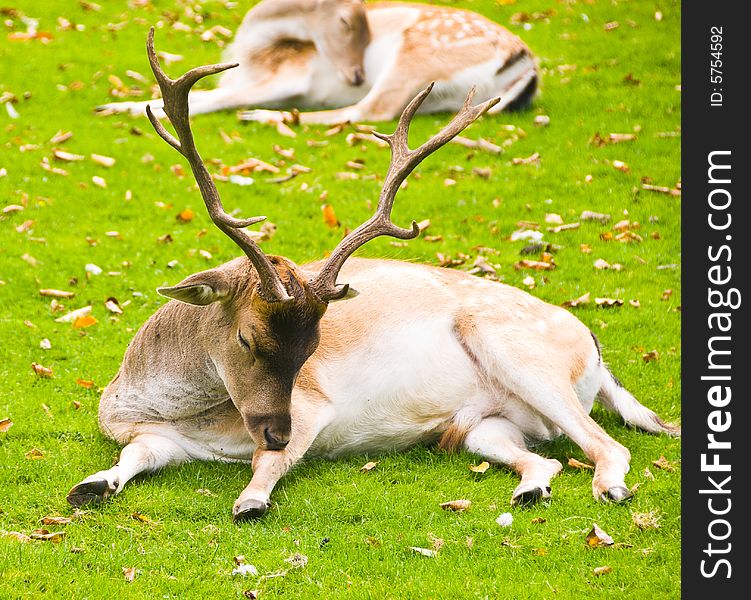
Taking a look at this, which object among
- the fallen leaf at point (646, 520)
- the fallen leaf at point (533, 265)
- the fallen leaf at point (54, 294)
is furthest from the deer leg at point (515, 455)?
the fallen leaf at point (54, 294)

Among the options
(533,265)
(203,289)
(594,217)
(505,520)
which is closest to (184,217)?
(533,265)

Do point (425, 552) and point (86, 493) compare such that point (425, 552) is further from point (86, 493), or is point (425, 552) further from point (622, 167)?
point (622, 167)

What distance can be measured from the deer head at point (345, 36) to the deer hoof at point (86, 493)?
789 centimetres

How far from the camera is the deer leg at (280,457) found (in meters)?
5.31

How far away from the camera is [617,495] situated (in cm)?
542

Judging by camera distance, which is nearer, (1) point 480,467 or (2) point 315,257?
(1) point 480,467

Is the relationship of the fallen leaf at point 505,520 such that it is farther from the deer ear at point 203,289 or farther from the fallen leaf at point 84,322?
the fallen leaf at point 84,322

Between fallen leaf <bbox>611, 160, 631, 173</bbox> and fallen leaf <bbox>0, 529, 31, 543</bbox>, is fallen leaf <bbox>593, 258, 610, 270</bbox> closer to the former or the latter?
fallen leaf <bbox>611, 160, 631, 173</bbox>

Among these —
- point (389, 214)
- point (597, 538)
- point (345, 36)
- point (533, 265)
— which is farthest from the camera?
point (345, 36)

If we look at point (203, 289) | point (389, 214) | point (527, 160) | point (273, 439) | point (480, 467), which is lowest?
point (527, 160)

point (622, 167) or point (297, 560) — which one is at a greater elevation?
point (297, 560)

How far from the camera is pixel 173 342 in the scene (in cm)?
602

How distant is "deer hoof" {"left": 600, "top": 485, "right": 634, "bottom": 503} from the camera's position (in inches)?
213

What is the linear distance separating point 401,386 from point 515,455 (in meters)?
0.72
